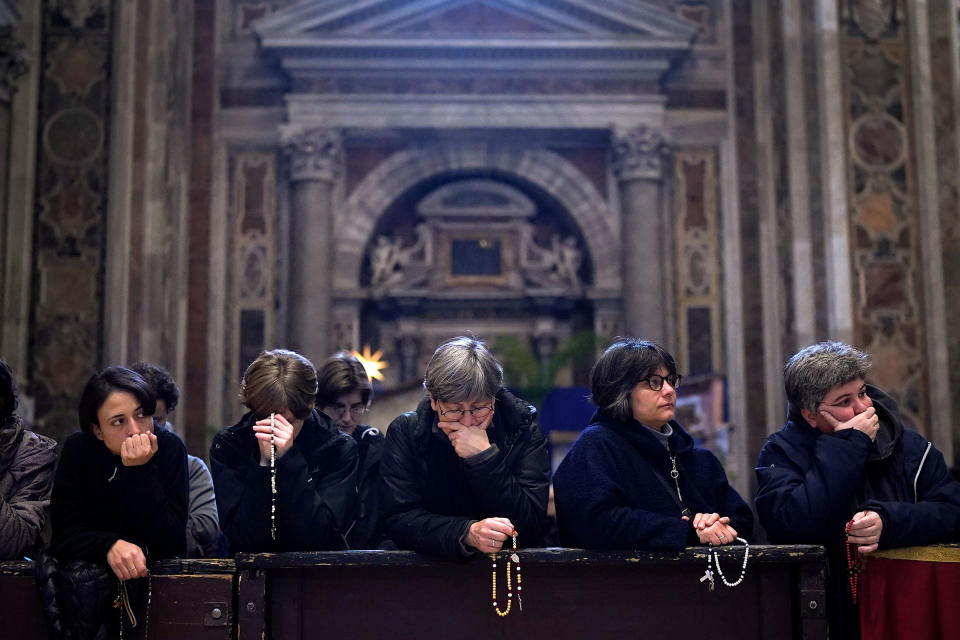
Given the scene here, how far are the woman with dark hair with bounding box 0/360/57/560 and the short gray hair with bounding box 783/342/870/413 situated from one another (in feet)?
7.62

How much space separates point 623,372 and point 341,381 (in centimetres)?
129

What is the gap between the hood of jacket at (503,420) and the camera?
3.32 meters

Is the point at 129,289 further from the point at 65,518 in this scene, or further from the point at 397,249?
the point at 65,518

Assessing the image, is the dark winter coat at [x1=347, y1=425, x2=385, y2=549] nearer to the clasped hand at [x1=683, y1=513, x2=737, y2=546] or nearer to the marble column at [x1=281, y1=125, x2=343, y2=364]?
the clasped hand at [x1=683, y1=513, x2=737, y2=546]

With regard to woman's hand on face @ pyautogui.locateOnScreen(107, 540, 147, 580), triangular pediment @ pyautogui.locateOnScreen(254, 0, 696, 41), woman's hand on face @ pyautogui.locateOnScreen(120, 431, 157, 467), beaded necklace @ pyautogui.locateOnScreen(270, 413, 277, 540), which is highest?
triangular pediment @ pyautogui.locateOnScreen(254, 0, 696, 41)


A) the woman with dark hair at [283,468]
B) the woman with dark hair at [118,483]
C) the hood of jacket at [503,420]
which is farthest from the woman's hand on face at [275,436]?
the hood of jacket at [503,420]

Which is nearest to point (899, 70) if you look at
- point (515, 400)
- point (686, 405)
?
point (686, 405)


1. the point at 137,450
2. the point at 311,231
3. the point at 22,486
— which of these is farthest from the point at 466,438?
the point at 311,231

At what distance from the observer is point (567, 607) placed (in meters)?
3.05

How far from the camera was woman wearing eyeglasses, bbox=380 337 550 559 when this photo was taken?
10.1 feet

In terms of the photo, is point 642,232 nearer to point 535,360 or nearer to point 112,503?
point 535,360

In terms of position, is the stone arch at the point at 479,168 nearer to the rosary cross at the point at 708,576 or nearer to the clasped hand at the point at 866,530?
the clasped hand at the point at 866,530

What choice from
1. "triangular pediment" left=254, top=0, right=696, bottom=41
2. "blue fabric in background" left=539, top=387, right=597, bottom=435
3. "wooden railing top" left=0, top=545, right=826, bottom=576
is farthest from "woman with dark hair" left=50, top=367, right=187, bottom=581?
"triangular pediment" left=254, top=0, right=696, bottom=41

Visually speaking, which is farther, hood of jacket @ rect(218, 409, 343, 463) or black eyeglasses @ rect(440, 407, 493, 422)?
hood of jacket @ rect(218, 409, 343, 463)
